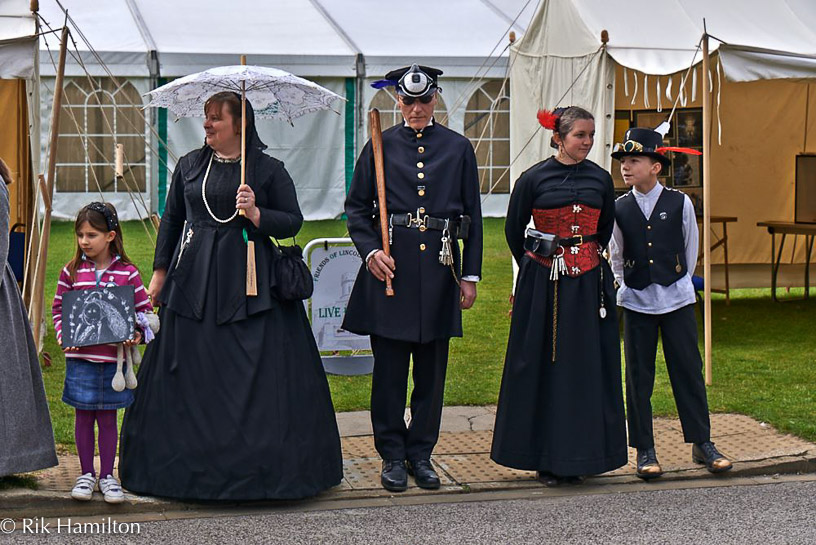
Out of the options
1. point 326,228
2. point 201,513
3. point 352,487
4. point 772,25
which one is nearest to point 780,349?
point 772,25

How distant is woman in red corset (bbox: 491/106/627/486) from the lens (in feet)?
19.0

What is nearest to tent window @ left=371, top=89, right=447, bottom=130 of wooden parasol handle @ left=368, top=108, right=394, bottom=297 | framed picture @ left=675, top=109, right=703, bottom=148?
framed picture @ left=675, top=109, right=703, bottom=148

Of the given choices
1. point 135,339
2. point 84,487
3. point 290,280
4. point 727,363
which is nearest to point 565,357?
point 290,280

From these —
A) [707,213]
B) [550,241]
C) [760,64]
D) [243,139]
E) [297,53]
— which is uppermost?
[297,53]

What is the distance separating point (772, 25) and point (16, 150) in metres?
6.27

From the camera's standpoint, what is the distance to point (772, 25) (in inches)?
403

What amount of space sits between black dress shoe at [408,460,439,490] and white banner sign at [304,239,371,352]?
2.73m

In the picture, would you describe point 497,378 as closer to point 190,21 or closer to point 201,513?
point 201,513

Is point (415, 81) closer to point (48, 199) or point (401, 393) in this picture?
point (401, 393)

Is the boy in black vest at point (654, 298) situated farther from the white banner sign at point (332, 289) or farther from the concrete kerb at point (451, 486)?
the white banner sign at point (332, 289)

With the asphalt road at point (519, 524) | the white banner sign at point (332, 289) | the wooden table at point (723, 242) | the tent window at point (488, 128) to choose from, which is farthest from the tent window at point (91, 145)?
the asphalt road at point (519, 524)

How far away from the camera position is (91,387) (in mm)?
5254

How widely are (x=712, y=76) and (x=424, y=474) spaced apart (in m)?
5.74

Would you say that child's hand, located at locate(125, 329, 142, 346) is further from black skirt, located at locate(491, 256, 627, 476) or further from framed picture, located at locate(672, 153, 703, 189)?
framed picture, located at locate(672, 153, 703, 189)
